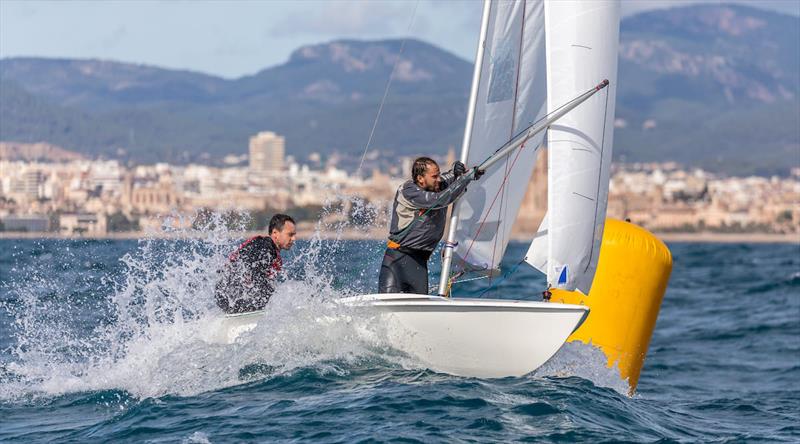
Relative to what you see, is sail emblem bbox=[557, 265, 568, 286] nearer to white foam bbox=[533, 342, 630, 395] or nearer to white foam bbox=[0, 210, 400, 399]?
white foam bbox=[533, 342, 630, 395]

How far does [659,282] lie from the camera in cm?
976

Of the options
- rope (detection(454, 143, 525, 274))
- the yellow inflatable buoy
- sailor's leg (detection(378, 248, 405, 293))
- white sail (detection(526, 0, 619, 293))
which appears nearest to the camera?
sailor's leg (detection(378, 248, 405, 293))

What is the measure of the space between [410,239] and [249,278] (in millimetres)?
1137

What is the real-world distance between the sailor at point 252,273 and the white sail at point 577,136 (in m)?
1.81

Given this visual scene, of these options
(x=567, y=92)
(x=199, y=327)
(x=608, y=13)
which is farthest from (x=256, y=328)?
(x=608, y=13)

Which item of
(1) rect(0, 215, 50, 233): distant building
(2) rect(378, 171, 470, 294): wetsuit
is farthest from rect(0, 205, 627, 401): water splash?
(1) rect(0, 215, 50, 233): distant building

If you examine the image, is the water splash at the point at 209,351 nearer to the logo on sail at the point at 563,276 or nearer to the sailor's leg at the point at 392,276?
the sailor's leg at the point at 392,276

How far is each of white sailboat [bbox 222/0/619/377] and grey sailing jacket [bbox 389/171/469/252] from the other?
256mm

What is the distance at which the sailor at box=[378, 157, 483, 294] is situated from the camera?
813cm

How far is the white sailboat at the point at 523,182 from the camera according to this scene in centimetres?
797

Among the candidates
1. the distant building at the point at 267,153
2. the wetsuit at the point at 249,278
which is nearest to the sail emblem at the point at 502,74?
the wetsuit at the point at 249,278

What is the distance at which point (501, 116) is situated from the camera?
8742 mm

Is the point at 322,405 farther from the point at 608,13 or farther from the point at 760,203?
the point at 760,203

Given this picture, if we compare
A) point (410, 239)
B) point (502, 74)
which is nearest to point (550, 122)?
point (502, 74)
